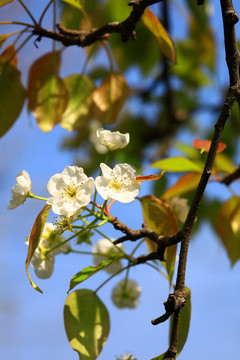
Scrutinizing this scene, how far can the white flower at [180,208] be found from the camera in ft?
3.39

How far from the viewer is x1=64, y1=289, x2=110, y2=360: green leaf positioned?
76cm

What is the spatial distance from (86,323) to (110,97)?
526 mm

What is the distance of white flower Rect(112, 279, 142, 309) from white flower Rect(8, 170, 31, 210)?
1.31 ft

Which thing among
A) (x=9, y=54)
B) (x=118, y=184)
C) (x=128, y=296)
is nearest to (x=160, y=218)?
(x=118, y=184)

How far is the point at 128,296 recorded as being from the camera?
3.62 ft

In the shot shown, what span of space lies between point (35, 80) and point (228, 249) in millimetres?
566

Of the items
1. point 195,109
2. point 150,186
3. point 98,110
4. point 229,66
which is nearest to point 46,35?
point 98,110

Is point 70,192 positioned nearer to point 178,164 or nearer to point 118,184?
point 118,184

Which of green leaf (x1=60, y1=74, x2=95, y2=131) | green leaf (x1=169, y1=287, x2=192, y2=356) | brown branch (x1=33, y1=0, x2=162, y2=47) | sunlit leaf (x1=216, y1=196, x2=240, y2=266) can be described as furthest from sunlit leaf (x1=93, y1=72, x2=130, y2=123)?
green leaf (x1=169, y1=287, x2=192, y2=356)

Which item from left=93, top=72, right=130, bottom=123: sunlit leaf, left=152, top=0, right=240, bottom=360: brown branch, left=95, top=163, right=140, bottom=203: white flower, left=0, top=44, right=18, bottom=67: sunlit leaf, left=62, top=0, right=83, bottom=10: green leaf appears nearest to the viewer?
left=152, top=0, right=240, bottom=360: brown branch

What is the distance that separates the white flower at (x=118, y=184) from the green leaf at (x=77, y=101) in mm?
321

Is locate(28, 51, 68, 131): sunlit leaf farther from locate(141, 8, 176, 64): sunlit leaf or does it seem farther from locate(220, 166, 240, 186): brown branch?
locate(220, 166, 240, 186): brown branch

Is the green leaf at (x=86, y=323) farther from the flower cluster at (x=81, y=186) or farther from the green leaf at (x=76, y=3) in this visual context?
the green leaf at (x=76, y=3)

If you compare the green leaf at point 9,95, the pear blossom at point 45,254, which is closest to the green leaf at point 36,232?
the pear blossom at point 45,254
